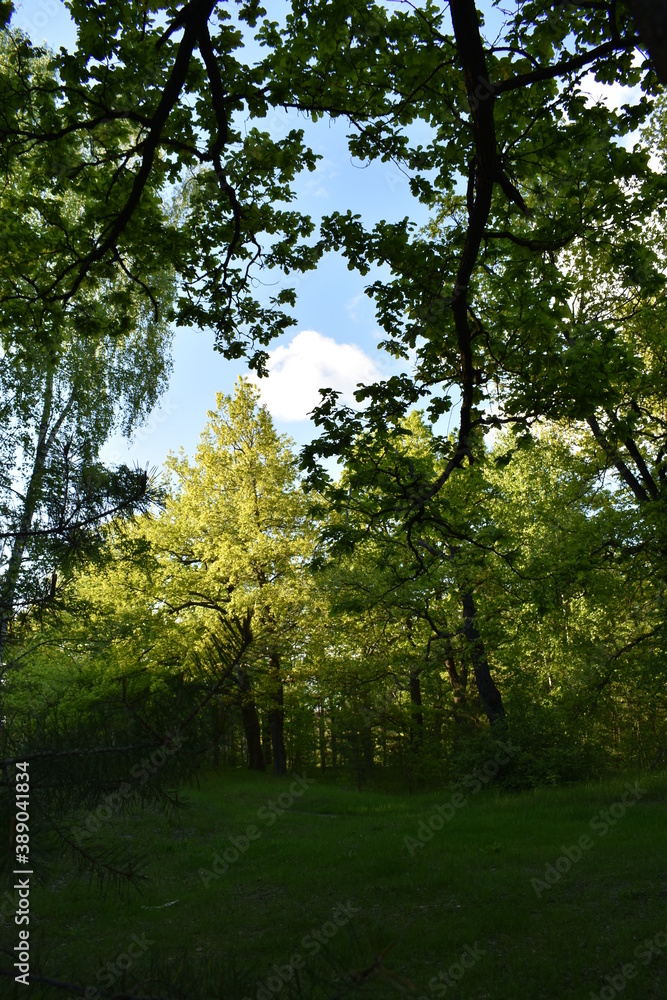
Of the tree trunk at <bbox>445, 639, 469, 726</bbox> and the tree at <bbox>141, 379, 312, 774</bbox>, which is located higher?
the tree at <bbox>141, 379, 312, 774</bbox>

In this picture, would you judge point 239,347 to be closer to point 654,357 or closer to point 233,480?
point 654,357

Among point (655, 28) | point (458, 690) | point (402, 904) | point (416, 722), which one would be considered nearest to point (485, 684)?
point (458, 690)

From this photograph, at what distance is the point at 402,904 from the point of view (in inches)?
271

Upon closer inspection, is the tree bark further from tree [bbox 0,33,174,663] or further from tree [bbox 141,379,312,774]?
tree [bbox 141,379,312,774]

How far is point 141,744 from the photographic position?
2.30m

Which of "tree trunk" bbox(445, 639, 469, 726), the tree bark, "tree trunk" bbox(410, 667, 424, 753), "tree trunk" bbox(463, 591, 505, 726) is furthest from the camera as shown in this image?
"tree trunk" bbox(410, 667, 424, 753)

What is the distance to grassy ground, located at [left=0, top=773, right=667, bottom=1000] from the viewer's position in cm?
457

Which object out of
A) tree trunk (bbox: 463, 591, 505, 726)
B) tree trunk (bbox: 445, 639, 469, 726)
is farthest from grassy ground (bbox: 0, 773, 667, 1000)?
tree trunk (bbox: 445, 639, 469, 726)

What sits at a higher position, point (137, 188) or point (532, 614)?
point (137, 188)

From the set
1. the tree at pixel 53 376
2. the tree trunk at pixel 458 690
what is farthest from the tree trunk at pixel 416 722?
the tree at pixel 53 376

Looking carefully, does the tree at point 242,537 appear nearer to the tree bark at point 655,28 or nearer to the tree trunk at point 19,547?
the tree trunk at point 19,547

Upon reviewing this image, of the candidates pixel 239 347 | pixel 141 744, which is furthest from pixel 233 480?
pixel 141 744

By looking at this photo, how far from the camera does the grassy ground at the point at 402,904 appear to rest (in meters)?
4.57

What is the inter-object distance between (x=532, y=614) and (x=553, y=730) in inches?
158
